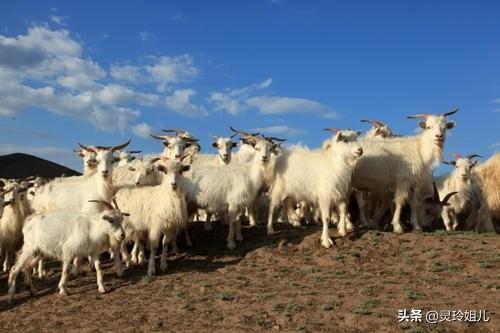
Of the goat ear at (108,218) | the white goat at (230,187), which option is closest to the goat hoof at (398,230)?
the white goat at (230,187)

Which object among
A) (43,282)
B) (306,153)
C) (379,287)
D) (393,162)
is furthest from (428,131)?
(43,282)

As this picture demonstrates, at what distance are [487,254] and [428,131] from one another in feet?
12.4

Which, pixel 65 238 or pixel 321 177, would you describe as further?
pixel 321 177

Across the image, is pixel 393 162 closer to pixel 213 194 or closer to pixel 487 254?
pixel 487 254

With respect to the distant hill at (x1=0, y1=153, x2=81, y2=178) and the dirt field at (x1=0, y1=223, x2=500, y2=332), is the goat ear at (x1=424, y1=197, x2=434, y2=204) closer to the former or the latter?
the dirt field at (x1=0, y1=223, x2=500, y2=332)

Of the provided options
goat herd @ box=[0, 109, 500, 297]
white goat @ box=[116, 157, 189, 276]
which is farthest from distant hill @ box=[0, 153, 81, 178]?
white goat @ box=[116, 157, 189, 276]

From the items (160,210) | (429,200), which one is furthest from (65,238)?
(429,200)

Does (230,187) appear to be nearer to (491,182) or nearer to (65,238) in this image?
(65,238)

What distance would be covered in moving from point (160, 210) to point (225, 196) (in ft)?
6.66

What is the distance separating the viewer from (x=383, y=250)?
41.4ft

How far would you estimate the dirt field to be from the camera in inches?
368

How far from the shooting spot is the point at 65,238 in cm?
1181

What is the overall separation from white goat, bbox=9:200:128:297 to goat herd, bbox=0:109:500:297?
21 mm

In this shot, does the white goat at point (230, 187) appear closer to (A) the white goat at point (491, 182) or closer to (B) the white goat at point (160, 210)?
(B) the white goat at point (160, 210)
